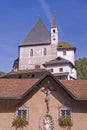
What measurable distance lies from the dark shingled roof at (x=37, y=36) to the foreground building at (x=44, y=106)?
69.8 metres

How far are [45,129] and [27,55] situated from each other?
70.6 metres

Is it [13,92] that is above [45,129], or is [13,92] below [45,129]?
above

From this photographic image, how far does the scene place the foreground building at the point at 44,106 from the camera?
88.5 ft

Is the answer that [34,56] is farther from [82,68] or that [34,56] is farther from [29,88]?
[29,88]

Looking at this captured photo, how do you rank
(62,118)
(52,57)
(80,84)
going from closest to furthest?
(62,118) → (80,84) → (52,57)

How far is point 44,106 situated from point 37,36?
7352 centimetres

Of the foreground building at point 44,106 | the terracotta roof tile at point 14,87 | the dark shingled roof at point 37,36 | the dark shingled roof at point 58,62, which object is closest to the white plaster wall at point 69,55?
the dark shingled roof at point 58,62

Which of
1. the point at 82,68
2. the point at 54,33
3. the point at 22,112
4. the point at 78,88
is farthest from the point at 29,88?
the point at 82,68

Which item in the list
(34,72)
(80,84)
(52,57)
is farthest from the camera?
(52,57)

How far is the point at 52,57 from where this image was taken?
94.4 m

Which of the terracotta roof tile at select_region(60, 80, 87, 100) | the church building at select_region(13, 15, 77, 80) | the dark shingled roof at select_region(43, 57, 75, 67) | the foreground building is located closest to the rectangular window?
the foreground building

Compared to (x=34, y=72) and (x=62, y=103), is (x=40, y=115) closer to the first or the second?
(x=62, y=103)

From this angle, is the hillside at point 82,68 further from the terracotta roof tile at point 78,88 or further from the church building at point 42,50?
the terracotta roof tile at point 78,88

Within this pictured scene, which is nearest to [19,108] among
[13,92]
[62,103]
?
[13,92]
